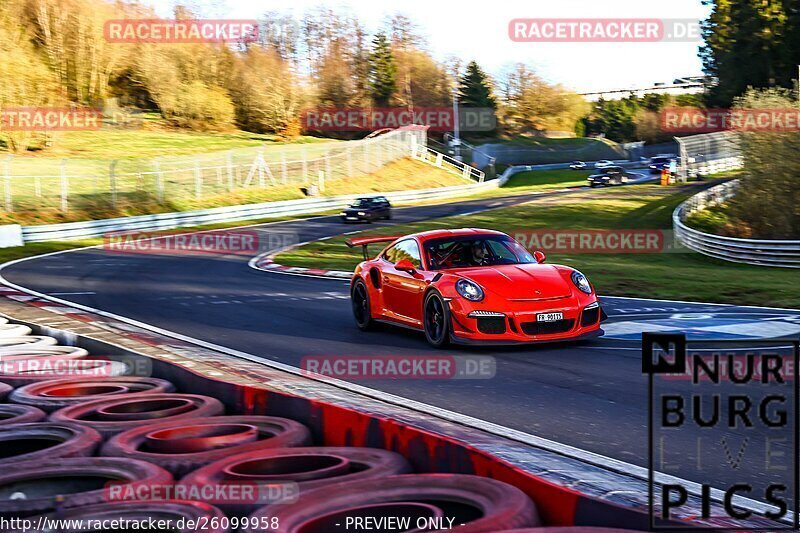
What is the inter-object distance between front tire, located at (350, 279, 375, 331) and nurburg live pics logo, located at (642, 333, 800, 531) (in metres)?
4.55

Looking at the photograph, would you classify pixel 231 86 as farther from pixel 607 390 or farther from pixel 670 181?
pixel 607 390

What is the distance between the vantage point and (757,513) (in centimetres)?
370

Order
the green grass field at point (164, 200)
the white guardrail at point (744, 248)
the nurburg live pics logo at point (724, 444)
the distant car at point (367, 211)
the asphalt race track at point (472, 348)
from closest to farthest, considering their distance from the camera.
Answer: the nurburg live pics logo at point (724, 444), the asphalt race track at point (472, 348), the white guardrail at point (744, 248), the green grass field at point (164, 200), the distant car at point (367, 211)

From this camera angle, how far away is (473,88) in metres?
104

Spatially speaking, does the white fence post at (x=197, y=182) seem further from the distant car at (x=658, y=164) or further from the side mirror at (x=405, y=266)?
the distant car at (x=658, y=164)

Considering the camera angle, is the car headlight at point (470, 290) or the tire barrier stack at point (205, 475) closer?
the tire barrier stack at point (205, 475)

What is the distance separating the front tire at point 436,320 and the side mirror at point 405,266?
2.06 feet

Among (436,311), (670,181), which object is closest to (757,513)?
(436,311)

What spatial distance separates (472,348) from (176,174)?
4134 cm

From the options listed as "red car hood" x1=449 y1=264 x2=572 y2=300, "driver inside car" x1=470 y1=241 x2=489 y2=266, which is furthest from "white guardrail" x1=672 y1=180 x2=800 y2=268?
"red car hood" x1=449 y1=264 x2=572 y2=300

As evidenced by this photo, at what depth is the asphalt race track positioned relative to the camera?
23.2ft

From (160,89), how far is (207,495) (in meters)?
80.3

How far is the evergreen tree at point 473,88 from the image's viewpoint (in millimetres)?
103562

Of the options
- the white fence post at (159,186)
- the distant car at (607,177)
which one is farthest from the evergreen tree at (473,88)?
the white fence post at (159,186)
